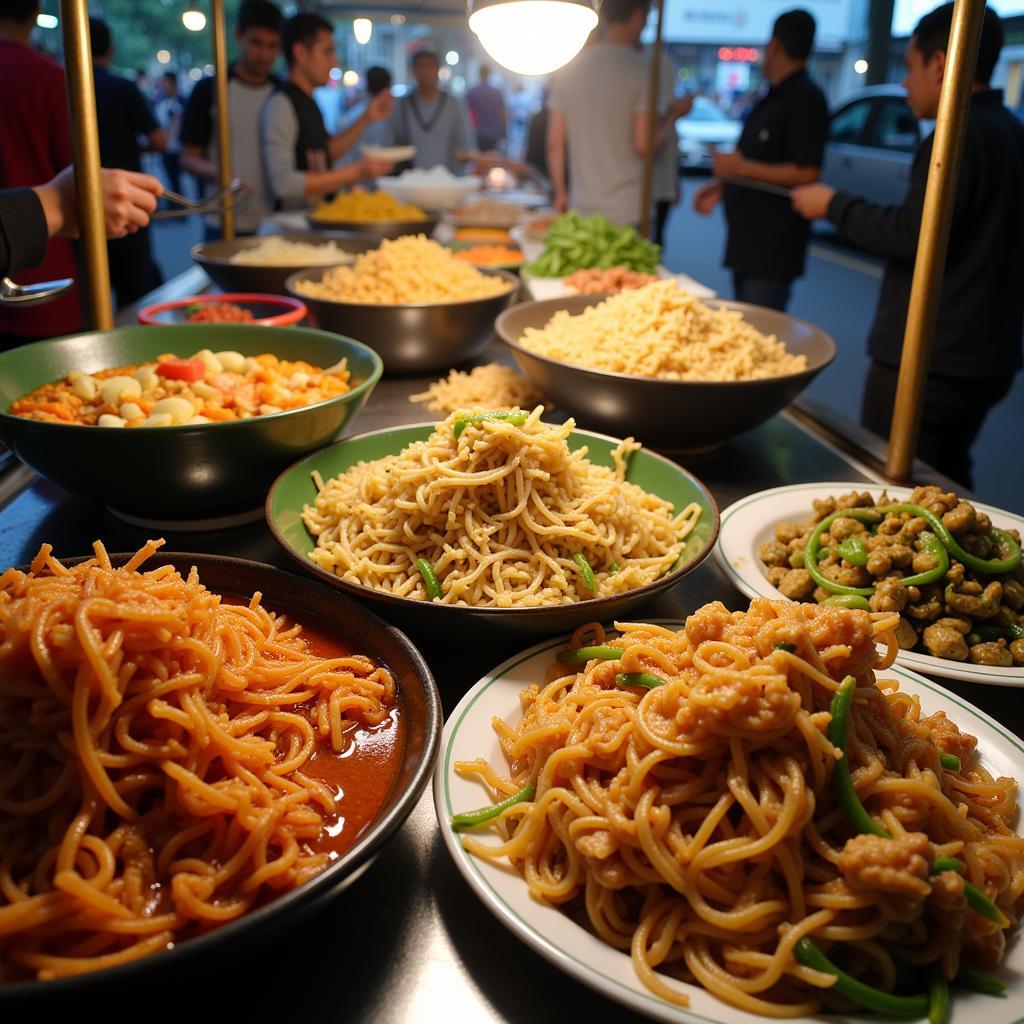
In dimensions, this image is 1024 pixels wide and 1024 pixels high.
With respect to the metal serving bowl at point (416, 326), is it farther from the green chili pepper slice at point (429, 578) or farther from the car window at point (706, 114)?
the car window at point (706, 114)

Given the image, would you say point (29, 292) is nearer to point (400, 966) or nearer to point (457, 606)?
point (457, 606)

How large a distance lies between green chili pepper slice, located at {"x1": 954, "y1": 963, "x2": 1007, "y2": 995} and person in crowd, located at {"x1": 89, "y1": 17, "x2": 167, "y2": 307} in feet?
17.4

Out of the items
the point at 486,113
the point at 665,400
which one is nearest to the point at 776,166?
the point at 665,400

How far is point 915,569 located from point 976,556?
0.12 meters

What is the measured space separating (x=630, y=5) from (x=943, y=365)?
10.8ft

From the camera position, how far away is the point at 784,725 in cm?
91

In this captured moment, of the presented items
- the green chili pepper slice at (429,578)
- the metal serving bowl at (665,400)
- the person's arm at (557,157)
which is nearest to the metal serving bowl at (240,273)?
the metal serving bowl at (665,400)

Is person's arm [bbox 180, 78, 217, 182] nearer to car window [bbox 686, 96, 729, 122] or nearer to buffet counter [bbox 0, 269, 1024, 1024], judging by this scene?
buffet counter [bbox 0, 269, 1024, 1024]

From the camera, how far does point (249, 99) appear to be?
5.71 meters

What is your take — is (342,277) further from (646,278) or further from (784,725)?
(784,725)

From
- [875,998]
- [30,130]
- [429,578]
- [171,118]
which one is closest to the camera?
[875,998]

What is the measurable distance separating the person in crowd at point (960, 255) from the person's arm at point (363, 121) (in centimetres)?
355

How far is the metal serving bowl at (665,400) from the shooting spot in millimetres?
2043

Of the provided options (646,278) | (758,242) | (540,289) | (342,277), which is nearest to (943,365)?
(646,278)
